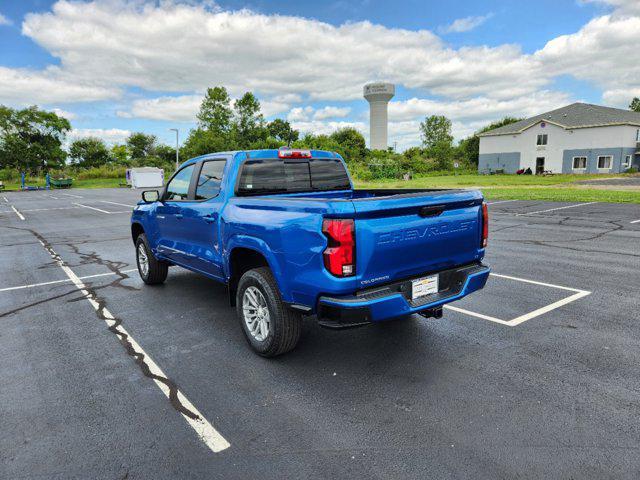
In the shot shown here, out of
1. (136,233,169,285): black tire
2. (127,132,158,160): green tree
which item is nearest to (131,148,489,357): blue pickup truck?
(136,233,169,285): black tire

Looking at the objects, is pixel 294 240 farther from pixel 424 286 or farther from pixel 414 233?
pixel 424 286

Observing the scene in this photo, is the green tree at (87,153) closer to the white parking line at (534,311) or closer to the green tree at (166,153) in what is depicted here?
the green tree at (166,153)

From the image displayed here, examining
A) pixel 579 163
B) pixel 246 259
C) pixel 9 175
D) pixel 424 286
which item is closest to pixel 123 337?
pixel 246 259

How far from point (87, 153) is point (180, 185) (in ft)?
279

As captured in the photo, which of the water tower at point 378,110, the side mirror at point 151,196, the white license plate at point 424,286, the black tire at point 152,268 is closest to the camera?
the white license plate at point 424,286

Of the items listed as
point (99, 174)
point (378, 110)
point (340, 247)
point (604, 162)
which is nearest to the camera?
point (340, 247)

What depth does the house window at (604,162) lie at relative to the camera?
47562 millimetres

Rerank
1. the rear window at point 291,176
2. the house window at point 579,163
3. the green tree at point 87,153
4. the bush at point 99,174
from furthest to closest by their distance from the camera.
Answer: the green tree at point 87,153 → the bush at point 99,174 → the house window at point 579,163 → the rear window at point 291,176

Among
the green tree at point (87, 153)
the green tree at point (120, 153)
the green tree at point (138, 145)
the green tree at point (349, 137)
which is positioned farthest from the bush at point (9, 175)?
the green tree at point (349, 137)

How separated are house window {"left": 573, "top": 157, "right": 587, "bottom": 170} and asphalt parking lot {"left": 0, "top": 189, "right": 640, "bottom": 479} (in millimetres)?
51343

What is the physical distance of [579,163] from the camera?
49719 mm

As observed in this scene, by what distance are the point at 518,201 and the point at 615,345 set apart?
17.3 m

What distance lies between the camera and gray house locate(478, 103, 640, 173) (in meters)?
46.9

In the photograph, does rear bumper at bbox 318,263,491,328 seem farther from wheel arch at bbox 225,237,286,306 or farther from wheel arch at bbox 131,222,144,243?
wheel arch at bbox 131,222,144,243
